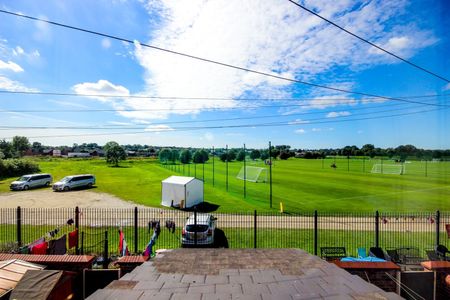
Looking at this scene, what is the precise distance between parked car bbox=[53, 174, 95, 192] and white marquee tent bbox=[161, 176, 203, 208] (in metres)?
15.2

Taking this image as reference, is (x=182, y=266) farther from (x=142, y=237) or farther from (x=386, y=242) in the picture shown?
(x=386, y=242)

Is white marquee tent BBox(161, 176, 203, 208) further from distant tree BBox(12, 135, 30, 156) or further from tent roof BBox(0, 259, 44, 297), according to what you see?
distant tree BBox(12, 135, 30, 156)

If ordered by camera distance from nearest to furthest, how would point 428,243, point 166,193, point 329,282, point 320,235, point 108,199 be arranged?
point 329,282 → point 428,243 → point 320,235 → point 166,193 → point 108,199

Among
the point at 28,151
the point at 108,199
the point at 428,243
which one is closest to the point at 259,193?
the point at 108,199

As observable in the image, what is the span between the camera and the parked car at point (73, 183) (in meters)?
30.5

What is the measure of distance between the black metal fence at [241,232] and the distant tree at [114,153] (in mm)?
52779

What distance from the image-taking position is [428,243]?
12961 mm

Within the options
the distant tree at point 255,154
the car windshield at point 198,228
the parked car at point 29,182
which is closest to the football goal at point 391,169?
the distant tree at point 255,154

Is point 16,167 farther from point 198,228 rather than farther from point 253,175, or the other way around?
point 198,228

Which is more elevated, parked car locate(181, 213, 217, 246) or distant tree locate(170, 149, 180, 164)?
distant tree locate(170, 149, 180, 164)

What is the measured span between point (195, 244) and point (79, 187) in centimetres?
2651

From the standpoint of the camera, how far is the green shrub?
42.7 m

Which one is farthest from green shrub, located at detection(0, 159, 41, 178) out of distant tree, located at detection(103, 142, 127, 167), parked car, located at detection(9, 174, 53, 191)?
distant tree, located at detection(103, 142, 127, 167)

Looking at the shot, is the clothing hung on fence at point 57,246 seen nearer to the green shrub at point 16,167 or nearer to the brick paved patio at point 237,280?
the brick paved patio at point 237,280
